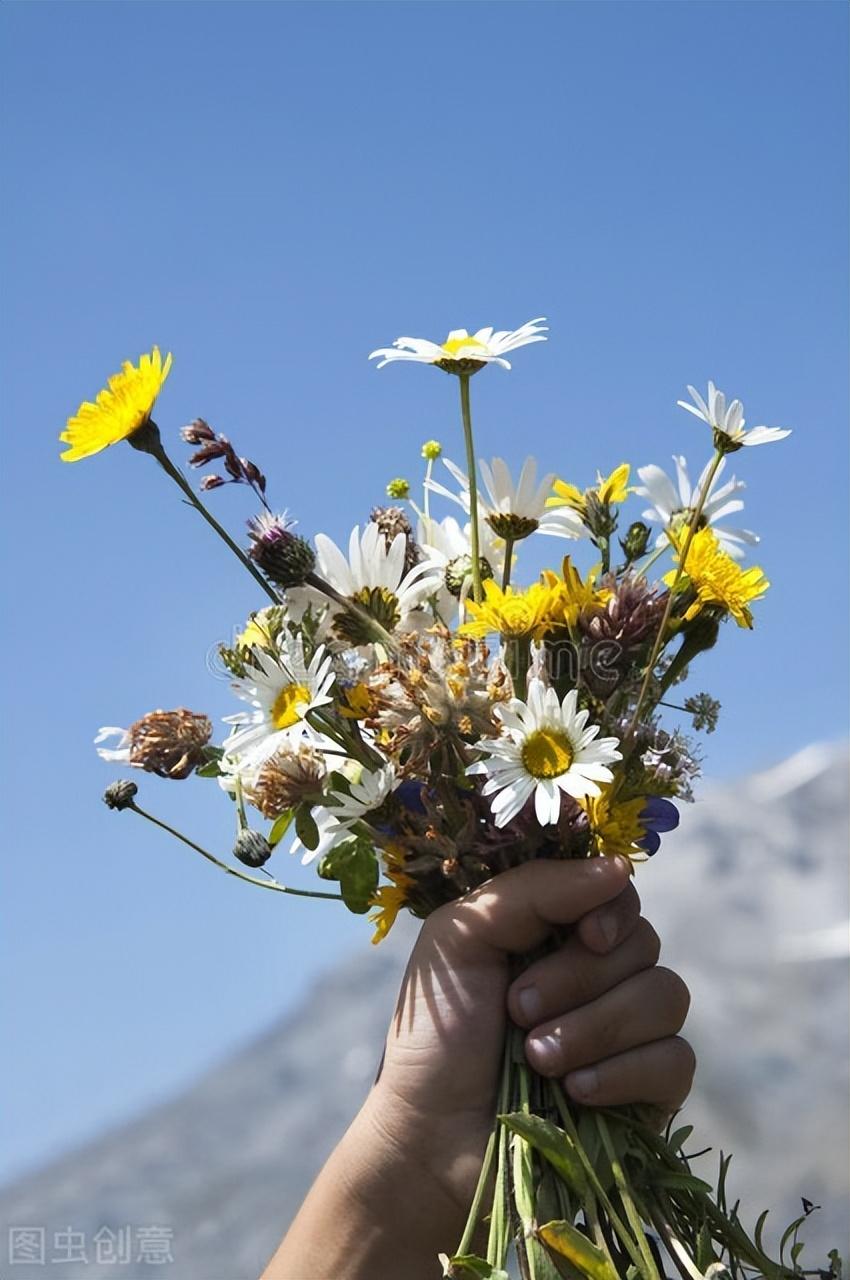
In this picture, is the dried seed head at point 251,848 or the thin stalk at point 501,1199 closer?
the thin stalk at point 501,1199

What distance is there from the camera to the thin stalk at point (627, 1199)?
83 cm

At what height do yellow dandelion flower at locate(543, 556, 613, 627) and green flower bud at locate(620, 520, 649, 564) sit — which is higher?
green flower bud at locate(620, 520, 649, 564)

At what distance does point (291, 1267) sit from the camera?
3.42 ft

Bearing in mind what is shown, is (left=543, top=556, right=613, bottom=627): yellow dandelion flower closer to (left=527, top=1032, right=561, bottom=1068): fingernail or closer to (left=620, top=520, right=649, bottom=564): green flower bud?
(left=620, top=520, right=649, bottom=564): green flower bud

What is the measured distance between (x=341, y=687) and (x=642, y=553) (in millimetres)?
274

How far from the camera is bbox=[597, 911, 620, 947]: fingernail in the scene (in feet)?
3.16

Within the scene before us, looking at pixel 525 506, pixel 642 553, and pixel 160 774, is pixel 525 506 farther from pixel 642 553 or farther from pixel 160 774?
pixel 160 774

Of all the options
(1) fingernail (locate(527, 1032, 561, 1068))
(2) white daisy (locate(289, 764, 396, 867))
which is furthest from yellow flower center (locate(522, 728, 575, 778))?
(1) fingernail (locate(527, 1032, 561, 1068))

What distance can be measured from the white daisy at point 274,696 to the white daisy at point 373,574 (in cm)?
7

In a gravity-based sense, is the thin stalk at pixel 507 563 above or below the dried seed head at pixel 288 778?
above

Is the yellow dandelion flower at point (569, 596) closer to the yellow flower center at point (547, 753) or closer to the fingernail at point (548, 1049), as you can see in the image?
the yellow flower center at point (547, 753)

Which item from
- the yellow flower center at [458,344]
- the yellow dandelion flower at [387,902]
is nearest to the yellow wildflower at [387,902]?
the yellow dandelion flower at [387,902]

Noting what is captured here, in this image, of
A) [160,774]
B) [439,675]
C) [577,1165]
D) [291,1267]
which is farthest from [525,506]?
[291,1267]

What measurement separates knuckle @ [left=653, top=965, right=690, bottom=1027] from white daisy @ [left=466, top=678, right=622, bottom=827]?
19cm
